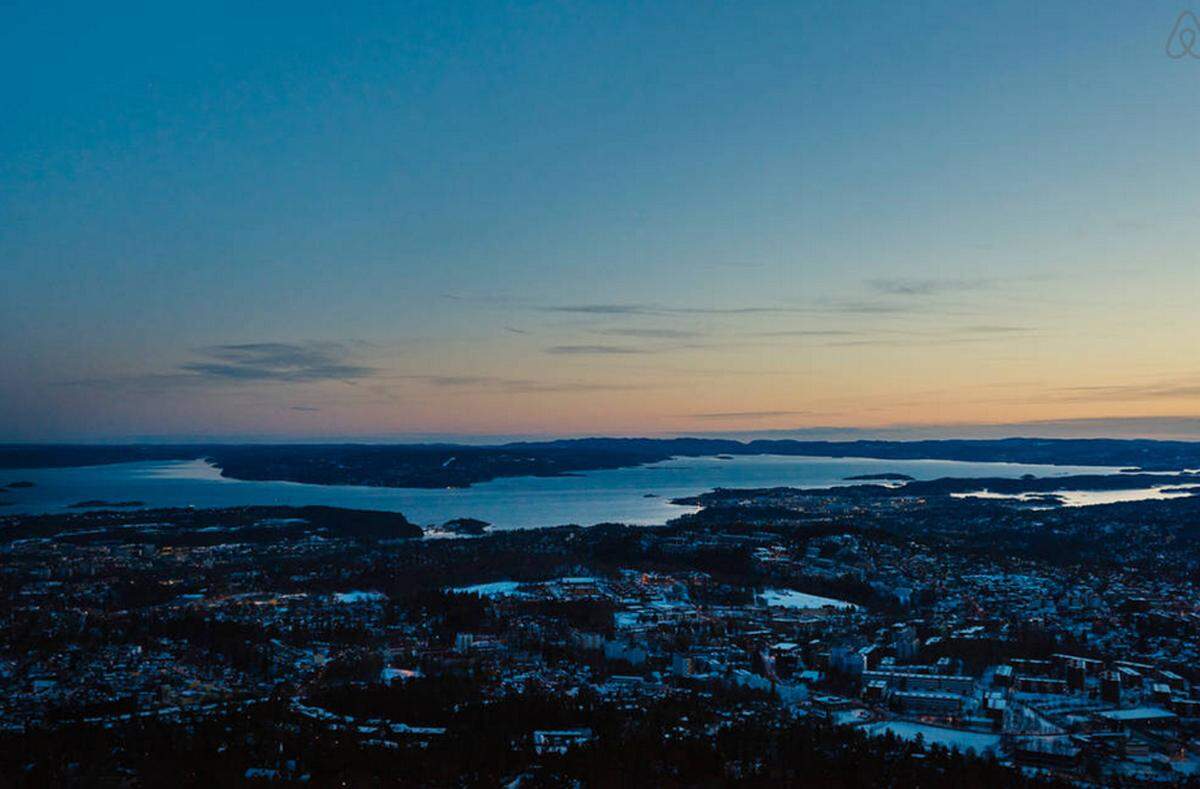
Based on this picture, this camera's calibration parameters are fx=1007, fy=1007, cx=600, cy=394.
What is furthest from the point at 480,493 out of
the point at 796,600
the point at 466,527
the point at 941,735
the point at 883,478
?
the point at 941,735

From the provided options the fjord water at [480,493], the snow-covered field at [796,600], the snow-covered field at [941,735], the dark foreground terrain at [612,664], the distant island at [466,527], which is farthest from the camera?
the fjord water at [480,493]

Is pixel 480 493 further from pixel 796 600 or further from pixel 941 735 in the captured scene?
pixel 941 735

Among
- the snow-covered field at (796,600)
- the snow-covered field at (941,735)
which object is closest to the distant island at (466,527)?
the snow-covered field at (796,600)

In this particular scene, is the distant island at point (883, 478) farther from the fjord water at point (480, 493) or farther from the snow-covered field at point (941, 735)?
the snow-covered field at point (941, 735)

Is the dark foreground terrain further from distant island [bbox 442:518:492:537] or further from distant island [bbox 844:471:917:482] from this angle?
distant island [bbox 844:471:917:482]

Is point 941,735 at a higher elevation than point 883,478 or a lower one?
lower

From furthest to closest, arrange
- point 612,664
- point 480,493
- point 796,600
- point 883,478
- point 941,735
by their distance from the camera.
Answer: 1. point 883,478
2. point 480,493
3. point 796,600
4. point 612,664
5. point 941,735

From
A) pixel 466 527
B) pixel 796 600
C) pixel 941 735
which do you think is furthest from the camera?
pixel 466 527

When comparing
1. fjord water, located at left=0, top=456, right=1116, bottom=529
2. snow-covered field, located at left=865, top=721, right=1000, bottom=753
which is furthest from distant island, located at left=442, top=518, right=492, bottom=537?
snow-covered field, located at left=865, top=721, right=1000, bottom=753

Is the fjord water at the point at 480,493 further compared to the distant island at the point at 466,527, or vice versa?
the fjord water at the point at 480,493
